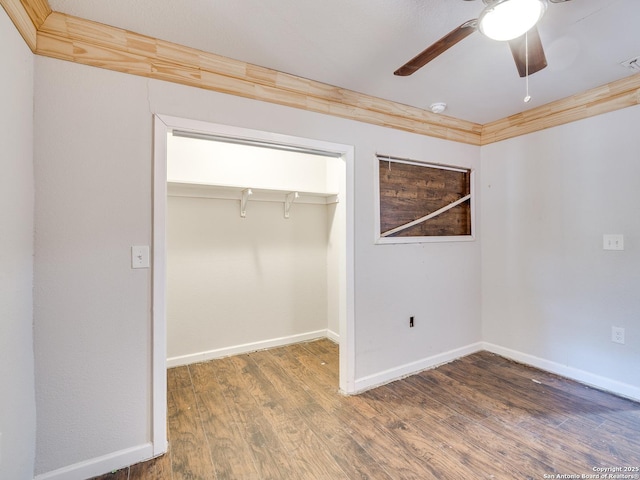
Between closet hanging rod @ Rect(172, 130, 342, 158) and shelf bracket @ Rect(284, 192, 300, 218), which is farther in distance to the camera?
shelf bracket @ Rect(284, 192, 300, 218)

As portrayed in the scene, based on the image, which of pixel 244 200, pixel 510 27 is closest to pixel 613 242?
pixel 510 27

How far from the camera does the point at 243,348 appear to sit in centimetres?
312

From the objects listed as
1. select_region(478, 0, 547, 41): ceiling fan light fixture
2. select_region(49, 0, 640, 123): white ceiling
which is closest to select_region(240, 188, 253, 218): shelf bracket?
select_region(49, 0, 640, 123): white ceiling

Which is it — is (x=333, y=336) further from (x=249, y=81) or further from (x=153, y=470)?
(x=249, y=81)

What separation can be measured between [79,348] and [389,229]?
219 cm

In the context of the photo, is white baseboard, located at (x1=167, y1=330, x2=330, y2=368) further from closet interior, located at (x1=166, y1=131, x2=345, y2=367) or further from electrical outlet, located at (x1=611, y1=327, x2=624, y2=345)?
electrical outlet, located at (x1=611, y1=327, x2=624, y2=345)

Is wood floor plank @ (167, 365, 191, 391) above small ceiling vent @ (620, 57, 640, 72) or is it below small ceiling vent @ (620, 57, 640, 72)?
below

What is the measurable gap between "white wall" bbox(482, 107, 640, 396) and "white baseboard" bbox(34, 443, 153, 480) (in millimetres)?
3119

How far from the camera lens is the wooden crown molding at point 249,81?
149 cm

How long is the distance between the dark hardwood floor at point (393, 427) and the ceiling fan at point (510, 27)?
2.11 m

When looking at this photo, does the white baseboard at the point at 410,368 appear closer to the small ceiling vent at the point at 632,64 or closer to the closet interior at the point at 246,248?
the closet interior at the point at 246,248

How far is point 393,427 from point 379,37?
2361mm

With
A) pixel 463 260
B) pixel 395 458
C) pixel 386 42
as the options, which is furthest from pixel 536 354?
pixel 386 42

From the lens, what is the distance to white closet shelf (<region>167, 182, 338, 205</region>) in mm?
2729
